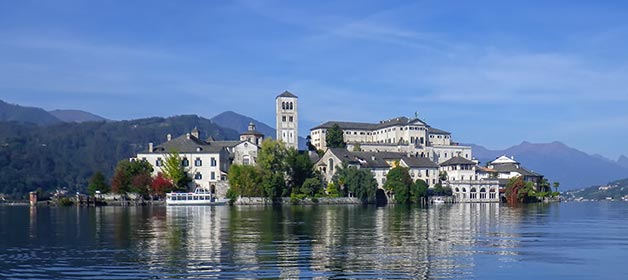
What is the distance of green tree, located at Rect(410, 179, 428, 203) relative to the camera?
10719cm

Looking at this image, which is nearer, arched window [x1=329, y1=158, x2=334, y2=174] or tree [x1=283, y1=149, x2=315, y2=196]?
tree [x1=283, y1=149, x2=315, y2=196]

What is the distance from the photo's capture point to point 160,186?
99.6 metres

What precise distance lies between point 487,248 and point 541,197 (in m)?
93.4

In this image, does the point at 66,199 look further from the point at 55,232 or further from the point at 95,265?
the point at 95,265

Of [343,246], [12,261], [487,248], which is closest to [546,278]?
[487,248]

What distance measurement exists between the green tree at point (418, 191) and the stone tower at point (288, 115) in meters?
39.7

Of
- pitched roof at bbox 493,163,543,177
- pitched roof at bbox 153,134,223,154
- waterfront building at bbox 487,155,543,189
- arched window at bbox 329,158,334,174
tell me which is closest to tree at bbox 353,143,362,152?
waterfront building at bbox 487,155,543,189

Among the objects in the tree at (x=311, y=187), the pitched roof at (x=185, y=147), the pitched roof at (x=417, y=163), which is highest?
the pitched roof at (x=185, y=147)

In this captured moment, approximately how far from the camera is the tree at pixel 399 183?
10662cm

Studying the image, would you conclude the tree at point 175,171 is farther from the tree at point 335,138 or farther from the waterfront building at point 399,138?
the waterfront building at point 399,138

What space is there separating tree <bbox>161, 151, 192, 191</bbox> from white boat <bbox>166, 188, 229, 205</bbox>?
211 inches

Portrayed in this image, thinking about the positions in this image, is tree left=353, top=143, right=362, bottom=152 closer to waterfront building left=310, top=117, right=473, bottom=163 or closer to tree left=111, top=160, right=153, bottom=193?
waterfront building left=310, top=117, right=473, bottom=163

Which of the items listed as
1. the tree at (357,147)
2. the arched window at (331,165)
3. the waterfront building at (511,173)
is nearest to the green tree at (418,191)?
the arched window at (331,165)

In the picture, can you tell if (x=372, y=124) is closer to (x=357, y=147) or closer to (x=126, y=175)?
(x=357, y=147)
